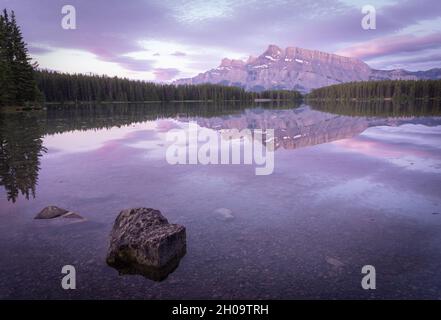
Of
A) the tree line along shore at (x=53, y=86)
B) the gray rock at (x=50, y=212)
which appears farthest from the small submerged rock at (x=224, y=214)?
the tree line along shore at (x=53, y=86)

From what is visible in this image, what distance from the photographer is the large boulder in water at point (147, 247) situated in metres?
6.89

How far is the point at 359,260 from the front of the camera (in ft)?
23.5

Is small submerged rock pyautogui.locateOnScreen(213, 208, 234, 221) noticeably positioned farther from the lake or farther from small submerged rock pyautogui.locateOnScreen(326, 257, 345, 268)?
small submerged rock pyautogui.locateOnScreen(326, 257, 345, 268)

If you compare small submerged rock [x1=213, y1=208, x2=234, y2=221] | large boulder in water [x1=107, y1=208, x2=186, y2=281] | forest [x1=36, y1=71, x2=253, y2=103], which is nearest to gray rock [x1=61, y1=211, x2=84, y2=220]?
large boulder in water [x1=107, y1=208, x2=186, y2=281]

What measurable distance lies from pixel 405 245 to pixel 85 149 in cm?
2079

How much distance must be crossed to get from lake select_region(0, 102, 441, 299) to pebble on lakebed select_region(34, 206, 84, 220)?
0.87ft

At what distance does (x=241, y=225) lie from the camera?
9.18m

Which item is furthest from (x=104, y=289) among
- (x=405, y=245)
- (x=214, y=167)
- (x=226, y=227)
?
(x=214, y=167)

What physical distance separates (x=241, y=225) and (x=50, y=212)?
600 centimetres

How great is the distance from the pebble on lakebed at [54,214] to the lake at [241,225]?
265 millimetres

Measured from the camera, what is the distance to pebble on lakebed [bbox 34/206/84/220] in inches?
384

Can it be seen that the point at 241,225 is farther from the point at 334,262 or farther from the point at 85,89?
the point at 85,89

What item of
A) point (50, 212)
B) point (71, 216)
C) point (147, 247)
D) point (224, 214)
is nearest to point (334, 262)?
point (224, 214)

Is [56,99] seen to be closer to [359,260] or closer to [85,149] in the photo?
[85,149]
